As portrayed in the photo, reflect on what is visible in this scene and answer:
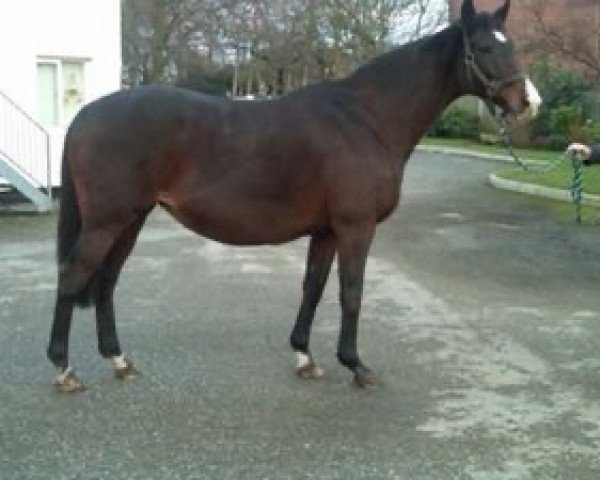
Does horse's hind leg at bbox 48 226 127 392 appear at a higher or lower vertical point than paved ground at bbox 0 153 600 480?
higher

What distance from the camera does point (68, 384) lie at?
15.0 feet

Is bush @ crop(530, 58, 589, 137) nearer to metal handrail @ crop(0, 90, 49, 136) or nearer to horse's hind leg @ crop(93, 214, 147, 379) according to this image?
metal handrail @ crop(0, 90, 49, 136)

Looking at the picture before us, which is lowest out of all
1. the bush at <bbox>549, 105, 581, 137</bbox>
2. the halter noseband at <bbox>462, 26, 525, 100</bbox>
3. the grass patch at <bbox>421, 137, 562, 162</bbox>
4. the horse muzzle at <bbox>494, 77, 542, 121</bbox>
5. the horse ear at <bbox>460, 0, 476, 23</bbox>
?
the grass patch at <bbox>421, 137, 562, 162</bbox>

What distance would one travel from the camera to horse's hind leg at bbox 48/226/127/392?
4480 millimetres

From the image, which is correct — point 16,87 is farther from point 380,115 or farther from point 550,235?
point 380,115

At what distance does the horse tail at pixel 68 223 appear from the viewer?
4.65 metres

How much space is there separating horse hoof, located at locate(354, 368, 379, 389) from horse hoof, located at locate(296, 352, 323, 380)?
292mm

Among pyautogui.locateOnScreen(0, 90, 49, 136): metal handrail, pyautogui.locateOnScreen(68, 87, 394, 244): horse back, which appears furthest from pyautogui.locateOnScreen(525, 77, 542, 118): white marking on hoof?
pyautogui.locateOnScreen(0, 90, 49, 136): metal handrail

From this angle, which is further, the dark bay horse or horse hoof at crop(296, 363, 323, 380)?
horse hoof at crop(296, 363, 323, 380)

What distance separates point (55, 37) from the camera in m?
14.5

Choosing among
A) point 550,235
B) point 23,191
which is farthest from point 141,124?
point 23,191

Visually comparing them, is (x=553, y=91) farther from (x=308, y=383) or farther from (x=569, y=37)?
(x=308, y=383)

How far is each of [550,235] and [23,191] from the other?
8.08m

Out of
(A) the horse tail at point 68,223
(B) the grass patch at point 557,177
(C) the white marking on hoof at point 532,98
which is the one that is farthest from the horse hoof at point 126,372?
(B) the grass patch at point 557,177
